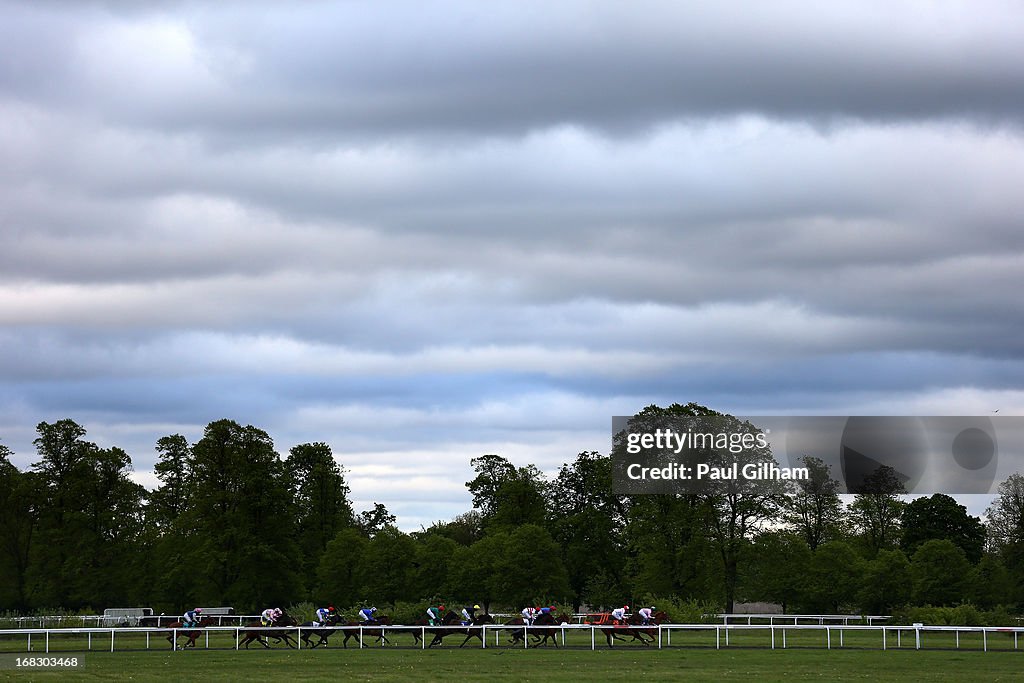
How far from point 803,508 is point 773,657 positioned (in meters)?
45.1

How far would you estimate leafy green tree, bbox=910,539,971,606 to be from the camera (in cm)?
6781

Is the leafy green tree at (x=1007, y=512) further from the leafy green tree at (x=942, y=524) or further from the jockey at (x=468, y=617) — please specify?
the jockey at (x=468, y=617)

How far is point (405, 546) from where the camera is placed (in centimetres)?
7612

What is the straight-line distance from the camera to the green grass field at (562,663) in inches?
1069

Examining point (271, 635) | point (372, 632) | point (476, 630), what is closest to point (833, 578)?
point (476, 630)

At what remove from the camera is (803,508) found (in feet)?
253

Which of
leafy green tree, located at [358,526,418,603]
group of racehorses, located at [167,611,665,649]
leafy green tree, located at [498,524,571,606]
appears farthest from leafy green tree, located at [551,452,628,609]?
group of racehorses, located at [167,611,665,649]

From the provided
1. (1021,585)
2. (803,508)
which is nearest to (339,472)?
(803,508)

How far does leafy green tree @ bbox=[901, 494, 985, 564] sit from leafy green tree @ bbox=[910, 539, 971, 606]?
16427 mm

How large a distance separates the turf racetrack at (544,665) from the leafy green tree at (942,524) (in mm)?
50528

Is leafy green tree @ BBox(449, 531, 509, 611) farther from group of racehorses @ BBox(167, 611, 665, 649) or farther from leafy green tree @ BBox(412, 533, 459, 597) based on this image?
group of racehorses @ BBox(167, 611, 665, 649)

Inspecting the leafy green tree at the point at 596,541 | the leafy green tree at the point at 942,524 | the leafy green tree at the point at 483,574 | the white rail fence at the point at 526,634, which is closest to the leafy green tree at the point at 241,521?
the leafy green tree at the point at 483,574

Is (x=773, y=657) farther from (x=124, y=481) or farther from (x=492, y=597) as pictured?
(x=124, y=481)

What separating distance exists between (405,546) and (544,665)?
46.5 m
